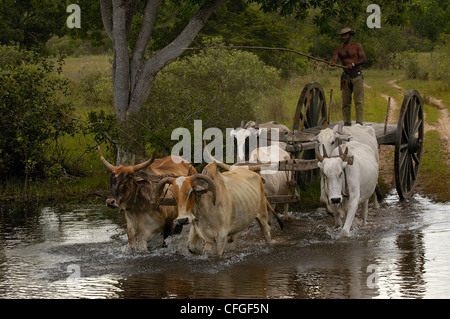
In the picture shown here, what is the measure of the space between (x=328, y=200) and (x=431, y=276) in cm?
240

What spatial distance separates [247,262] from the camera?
9.16 meters

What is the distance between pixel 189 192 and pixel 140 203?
1232 millimetres

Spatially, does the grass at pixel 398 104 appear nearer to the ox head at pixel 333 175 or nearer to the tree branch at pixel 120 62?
the ox head at pixel 333 175

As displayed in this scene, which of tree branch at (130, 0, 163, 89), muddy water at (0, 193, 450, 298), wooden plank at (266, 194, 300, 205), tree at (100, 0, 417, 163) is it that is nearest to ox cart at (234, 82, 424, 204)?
wooden plank at (266, 194, 300, 205)

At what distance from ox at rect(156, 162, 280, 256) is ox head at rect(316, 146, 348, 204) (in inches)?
37.9

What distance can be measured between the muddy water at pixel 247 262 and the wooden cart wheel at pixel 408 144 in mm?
937

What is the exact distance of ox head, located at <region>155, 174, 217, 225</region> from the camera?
865 cm

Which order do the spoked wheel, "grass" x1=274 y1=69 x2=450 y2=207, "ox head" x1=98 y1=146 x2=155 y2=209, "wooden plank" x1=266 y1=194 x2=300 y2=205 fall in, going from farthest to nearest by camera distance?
1. "grass" x1=274 y1=69 x2=450 y2=207
2. the spoked wheel
3. "wooden plank" x1=266 y1=194 x2=300 y2=205
4. "ox head" x1=98 y1=146 x2=155 y2=209

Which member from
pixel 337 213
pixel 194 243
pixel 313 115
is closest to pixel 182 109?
pixel 313 115

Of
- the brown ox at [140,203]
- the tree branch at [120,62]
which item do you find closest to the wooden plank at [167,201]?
the brown ox at [140,203]

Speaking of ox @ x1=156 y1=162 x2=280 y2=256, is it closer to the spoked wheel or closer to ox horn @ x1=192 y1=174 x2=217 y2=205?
ox horn @ x1=192 y1=174 x2=217 y2=205

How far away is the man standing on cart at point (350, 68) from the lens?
12.8 m

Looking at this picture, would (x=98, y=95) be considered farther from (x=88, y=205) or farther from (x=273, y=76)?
(x=88, y=205)
